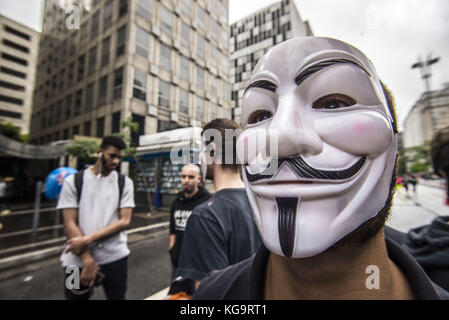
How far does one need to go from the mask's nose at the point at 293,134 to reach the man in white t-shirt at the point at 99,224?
1.87 m

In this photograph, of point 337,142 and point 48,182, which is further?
point 48,182

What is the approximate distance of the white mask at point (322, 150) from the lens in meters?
0.50

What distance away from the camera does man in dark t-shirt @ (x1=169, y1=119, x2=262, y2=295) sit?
1.10 m

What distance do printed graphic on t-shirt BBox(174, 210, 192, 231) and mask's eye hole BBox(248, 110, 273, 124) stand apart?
66.5 inches

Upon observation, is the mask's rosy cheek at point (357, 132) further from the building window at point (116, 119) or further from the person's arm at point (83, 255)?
the building window at point (116, 119)

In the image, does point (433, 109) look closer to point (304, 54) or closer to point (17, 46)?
point (304, 54)

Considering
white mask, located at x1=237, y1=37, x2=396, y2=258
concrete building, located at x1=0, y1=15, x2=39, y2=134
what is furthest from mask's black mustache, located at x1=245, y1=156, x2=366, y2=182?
concrete building, located at x1=0, y1=15, x2=39, y2=134

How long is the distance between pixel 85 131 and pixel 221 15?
12.9m

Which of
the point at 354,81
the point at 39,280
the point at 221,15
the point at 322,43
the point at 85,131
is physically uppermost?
the point at 85,131

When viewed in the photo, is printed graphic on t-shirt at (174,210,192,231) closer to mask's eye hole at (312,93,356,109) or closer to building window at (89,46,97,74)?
mask's eye hole at (312,93,356,109)

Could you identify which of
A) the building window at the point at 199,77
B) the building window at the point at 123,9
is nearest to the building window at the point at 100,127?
the building window at the point at 123,9
